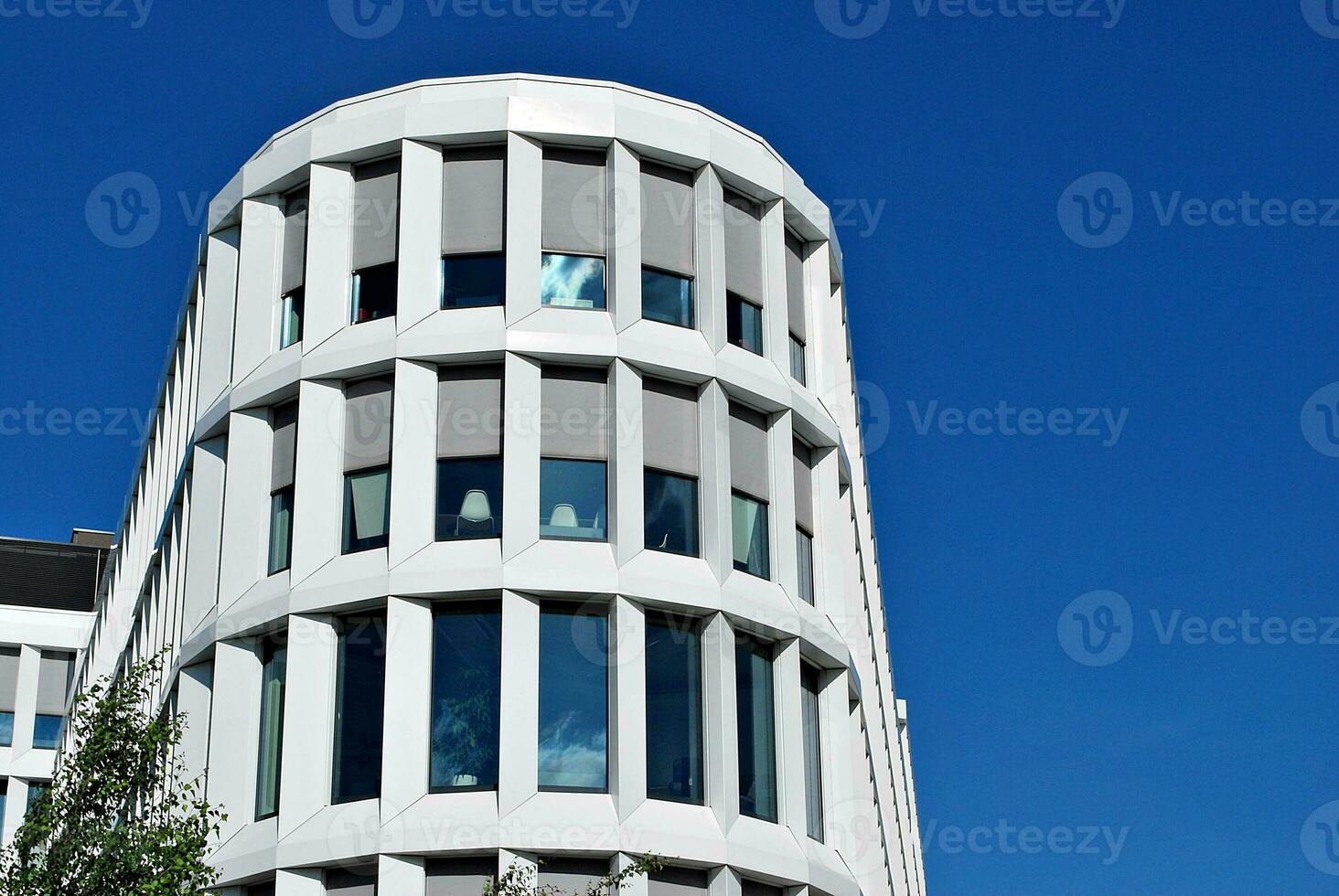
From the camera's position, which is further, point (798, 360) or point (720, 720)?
point (798, 360)

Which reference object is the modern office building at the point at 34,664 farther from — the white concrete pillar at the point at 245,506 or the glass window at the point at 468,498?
the glass window at the point at 468,498

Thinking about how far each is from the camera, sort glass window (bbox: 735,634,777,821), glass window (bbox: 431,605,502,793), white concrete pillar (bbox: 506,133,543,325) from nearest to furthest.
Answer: glass window (bbox: 431,605,502,793), glass window (bbox: 735,634,777,821), white concrete pillar (bbox: 506,133,543,325)

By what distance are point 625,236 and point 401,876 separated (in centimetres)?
1074

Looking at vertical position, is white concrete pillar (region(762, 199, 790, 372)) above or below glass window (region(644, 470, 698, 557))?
above

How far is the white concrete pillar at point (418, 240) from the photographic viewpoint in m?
30.3

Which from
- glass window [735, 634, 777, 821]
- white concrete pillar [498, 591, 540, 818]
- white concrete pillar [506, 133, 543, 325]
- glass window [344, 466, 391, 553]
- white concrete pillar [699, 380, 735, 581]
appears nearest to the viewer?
white concrete pillar [498, 591, 540, 818]

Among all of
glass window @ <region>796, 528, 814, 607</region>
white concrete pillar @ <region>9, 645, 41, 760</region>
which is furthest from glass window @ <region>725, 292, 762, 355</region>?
white concrete pillar @ <region>9, 645, 41, 760</region>

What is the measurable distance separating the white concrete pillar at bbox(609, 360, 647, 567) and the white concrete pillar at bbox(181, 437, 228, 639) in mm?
7063

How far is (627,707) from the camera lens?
2811 centimetres

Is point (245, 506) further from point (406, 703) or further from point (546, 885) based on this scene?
point (546, 885)

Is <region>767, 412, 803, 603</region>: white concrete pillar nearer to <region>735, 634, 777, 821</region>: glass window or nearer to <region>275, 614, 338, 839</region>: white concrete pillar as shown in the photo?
<region>735, 634, 777, 821</region>: glass window

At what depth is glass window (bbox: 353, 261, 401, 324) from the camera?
30.8 meters

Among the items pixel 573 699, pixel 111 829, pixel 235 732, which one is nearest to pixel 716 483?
pixel 573 699

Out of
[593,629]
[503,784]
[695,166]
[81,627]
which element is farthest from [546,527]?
[81,627]
